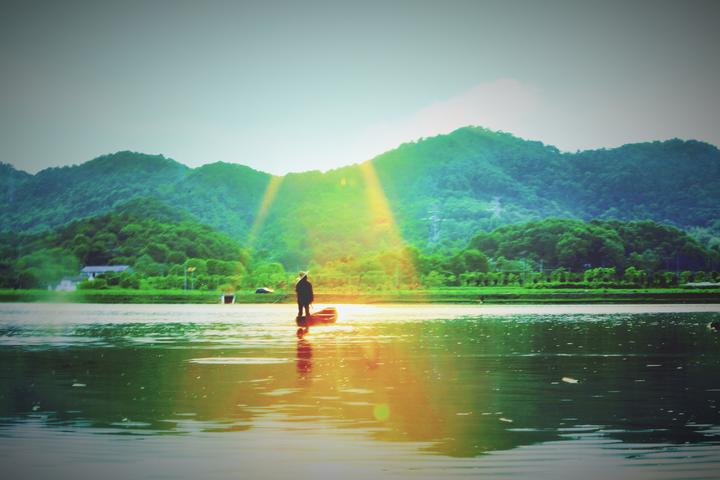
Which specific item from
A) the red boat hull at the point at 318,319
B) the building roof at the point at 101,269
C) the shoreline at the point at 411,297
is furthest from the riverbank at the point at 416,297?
the red boat hull at the point at 318,319

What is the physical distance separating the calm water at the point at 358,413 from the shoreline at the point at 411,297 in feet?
253

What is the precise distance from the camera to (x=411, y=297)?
11206 cm

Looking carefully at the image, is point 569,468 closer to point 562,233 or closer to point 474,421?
point 474,421

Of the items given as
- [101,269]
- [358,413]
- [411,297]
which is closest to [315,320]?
[358,413]

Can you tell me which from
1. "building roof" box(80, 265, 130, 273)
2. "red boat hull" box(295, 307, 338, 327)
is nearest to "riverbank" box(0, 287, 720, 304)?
"building roof" box(80, 265, 130, 273)

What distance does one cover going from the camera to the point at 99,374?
58.9 ft

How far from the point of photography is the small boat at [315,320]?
35.4 m

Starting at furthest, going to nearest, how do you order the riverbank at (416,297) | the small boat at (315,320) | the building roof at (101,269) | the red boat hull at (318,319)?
the building roof at (101,269) → the riverbank at (416,297) → the red boat hull at (318,319) → the small boat at (315,320)

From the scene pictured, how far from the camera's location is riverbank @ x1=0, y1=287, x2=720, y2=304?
324 feet

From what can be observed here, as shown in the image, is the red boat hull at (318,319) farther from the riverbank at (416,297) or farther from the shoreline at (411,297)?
the riverbank at (416,297)

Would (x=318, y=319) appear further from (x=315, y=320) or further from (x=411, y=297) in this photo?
(x=411, y=297)

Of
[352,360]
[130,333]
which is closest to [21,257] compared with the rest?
[130,333]

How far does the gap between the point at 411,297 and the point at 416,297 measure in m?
1.02

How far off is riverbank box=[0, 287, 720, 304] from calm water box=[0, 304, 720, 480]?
255 feet
